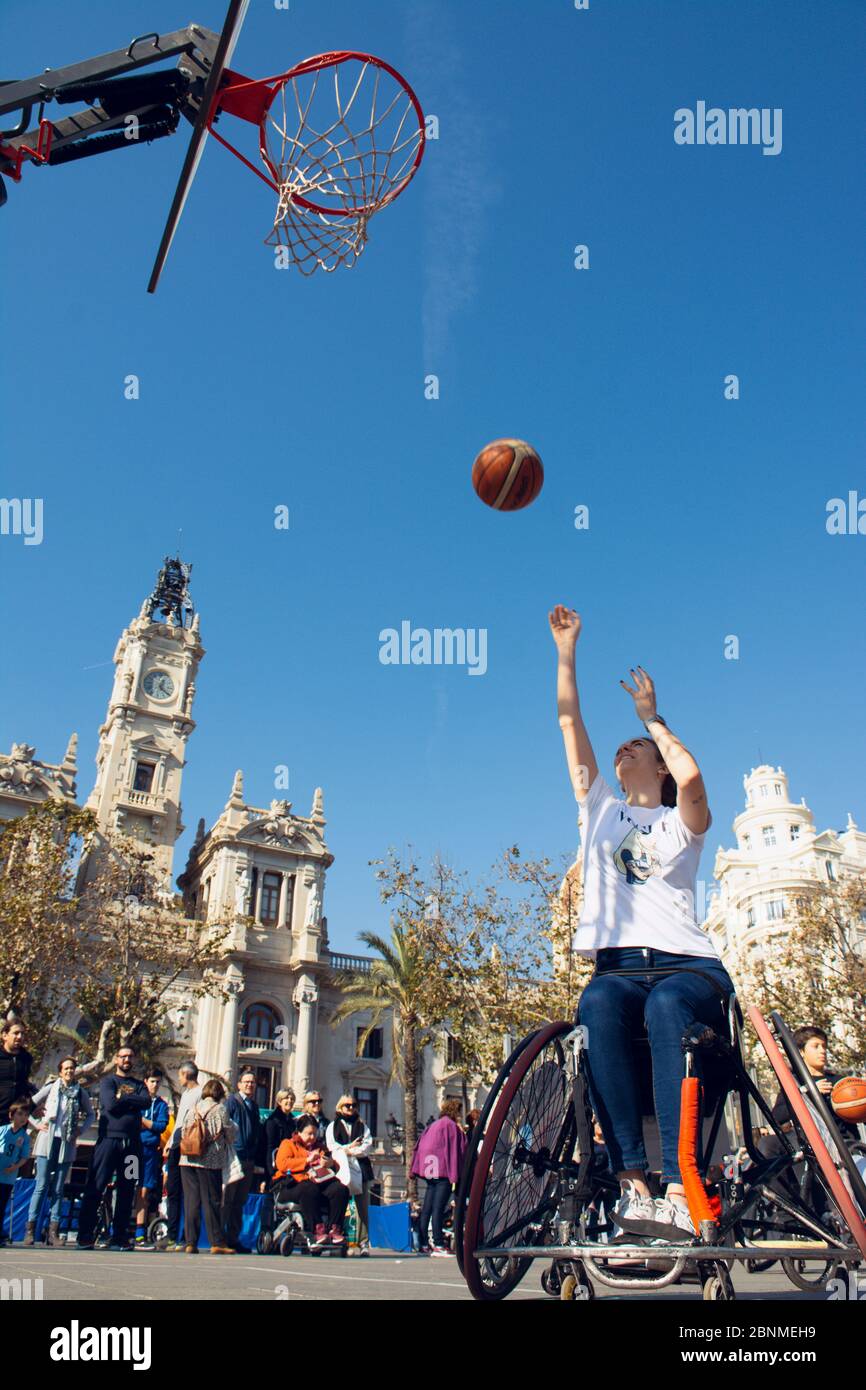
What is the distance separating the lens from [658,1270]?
103 inches

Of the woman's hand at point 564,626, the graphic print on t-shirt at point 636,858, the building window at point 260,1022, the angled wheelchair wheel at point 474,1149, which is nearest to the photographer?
the angled wheelchair wheel at point 474,1149

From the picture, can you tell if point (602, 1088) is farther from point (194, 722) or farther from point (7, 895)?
point (194, 722)

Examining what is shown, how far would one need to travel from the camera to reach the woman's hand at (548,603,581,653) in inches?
173

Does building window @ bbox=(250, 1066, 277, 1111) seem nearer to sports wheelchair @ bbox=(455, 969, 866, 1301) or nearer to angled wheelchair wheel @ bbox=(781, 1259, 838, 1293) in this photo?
angled wheelchair wheel @ bbox=(781, 1259, 838, 1293)

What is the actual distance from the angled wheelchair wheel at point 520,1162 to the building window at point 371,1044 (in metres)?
44.1

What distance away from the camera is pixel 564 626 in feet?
14.5

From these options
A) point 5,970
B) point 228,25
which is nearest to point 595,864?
point 228,25

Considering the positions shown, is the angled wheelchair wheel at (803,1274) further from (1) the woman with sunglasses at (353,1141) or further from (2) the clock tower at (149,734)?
(2) the clock tower at (149,734)

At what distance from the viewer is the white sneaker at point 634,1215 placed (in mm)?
2736

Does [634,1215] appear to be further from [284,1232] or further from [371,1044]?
[371,1044]

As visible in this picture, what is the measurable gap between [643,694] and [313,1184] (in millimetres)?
9473

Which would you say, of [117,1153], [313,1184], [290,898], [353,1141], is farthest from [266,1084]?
[117,1153]

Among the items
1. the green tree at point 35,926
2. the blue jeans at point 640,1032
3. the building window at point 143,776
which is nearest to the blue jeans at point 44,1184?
the blue jeans at point 640,1032

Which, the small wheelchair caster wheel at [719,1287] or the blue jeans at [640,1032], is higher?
the blue jeans at [640,1032]
